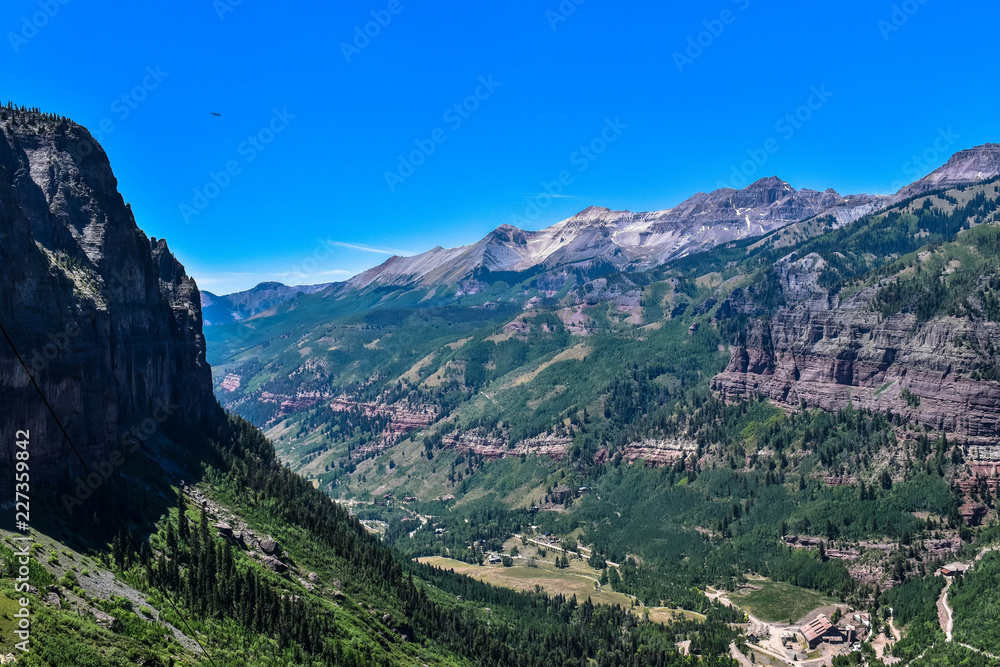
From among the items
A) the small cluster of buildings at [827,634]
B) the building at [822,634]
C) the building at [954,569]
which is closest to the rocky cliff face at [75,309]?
the building at [822,634]

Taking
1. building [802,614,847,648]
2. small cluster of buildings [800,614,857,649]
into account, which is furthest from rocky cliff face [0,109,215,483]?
small cluster of buildings [800,614,857,649]

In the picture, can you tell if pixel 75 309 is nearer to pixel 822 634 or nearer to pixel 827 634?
pixel 822 634

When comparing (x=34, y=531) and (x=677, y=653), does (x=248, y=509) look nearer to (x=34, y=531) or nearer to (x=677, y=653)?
(x=34, y=531)

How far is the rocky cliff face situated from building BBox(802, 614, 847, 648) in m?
158

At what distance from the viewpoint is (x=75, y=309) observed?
422 ft

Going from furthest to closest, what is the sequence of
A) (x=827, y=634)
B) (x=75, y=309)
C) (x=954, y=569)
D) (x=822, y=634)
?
(x=954, y=569), (x=827, y=634), (x=822, y=634), (x=75, y=309)

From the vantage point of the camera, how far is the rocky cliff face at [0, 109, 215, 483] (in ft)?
378

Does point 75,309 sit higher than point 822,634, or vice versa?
point 75,309

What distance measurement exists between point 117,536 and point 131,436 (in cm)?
4267

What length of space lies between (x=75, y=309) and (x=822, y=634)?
174312mm

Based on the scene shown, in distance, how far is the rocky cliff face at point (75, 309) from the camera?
115062mm

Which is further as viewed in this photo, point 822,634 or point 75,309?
point 822,634

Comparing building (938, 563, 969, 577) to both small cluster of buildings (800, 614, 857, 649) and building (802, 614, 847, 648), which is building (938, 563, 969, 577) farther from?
building (802, 614, 847, 648)

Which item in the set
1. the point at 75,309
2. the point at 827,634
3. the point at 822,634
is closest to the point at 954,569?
the point at 827,634
